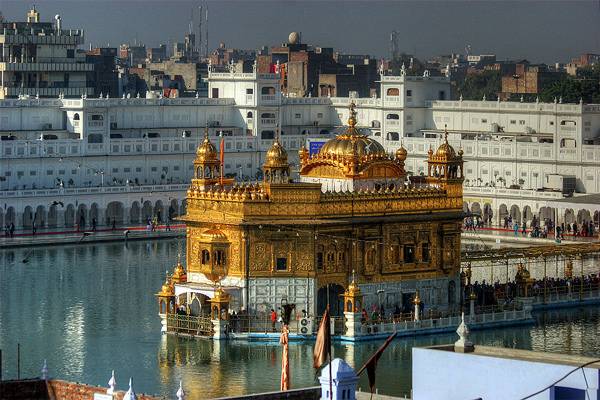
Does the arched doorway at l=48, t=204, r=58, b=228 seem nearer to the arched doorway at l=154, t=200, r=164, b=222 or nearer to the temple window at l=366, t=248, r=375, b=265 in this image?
the arched doorway at l=154, t=200, r=164, b=222

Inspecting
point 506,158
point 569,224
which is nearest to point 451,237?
point 569,224

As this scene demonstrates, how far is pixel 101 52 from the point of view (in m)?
167

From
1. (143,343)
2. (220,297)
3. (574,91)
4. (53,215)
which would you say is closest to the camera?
(143,343)

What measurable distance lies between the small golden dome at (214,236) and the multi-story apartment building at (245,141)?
33.2 metres

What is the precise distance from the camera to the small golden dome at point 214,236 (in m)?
61.1

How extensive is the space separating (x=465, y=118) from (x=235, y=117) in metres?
10.9

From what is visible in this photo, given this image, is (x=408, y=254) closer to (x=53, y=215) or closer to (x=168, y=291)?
(x=168, y=291)

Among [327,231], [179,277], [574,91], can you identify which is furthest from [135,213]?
[574,91]

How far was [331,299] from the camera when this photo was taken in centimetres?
6178

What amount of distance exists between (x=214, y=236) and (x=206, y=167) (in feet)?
10.3

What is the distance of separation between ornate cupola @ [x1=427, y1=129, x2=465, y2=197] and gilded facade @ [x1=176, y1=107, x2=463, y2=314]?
4 centimetres

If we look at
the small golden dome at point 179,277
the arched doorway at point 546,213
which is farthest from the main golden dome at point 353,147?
the arched doorway at point 546,213

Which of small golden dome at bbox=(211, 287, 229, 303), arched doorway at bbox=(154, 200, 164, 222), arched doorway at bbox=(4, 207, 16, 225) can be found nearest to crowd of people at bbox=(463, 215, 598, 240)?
arched doorway at bbox=(154, 200, 164, 222)

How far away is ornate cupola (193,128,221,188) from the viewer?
6328cm
